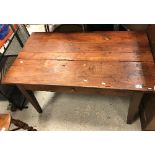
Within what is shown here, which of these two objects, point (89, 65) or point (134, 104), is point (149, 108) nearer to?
point (134, 104)

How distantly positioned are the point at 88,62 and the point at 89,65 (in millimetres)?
33

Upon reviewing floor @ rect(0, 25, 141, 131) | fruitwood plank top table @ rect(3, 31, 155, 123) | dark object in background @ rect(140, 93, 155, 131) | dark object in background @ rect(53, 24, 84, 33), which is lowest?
floor @ rect(0, 25, 141, 131)

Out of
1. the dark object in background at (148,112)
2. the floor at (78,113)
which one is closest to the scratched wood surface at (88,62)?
the dark object in background at (148,112)

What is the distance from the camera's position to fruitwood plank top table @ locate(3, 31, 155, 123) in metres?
1.08

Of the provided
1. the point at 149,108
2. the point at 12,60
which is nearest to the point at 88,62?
the point at 149,108

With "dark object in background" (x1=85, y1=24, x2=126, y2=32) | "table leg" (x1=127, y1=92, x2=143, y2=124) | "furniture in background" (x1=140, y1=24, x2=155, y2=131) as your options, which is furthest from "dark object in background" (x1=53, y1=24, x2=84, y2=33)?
"table leg" (x1=127, y1=92, x2=143, y2=124)

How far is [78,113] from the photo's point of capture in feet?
5.42

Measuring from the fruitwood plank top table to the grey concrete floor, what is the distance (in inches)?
6.3

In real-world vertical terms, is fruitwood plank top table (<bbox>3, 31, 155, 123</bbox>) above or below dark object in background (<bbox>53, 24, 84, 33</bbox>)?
above

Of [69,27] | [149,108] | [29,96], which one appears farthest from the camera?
[69,27]

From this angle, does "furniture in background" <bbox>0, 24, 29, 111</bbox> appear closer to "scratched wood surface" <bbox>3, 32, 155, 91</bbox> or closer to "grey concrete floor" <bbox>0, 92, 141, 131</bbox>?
"grey concrete floor" <bbox>0, 92, 141, 131</bbox>

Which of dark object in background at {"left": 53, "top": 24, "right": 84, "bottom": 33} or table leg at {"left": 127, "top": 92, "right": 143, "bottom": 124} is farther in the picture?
dark object in background at {"left": 53, "top": 24, "right": 84, "bottom": 33}
